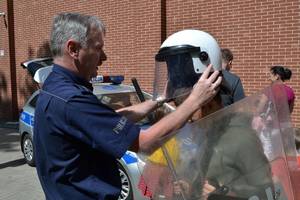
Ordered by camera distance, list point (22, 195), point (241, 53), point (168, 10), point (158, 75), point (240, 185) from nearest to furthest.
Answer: point (240, 185) < point (158, 75) < point (22, 195) < point (241, 53) < point (168, 10)

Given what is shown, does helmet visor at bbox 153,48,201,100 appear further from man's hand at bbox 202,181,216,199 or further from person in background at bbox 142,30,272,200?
man's hand at bbox 202,181,216,199

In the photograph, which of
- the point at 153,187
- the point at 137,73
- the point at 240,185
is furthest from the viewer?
the point at 137,73

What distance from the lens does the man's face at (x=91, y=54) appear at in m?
2.12

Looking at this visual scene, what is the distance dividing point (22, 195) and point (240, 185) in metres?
6.06

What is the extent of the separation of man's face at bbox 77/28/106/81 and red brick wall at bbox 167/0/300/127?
715cm

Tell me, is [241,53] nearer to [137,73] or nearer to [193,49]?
[137,73]

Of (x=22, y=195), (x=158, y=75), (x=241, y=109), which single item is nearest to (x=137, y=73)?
(x=22, y=195)

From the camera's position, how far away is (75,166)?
2062mm

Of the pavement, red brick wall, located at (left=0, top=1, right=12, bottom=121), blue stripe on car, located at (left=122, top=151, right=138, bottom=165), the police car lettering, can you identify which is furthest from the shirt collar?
red brick wall, located at (left=0, top=1, right=12, bottom=121)

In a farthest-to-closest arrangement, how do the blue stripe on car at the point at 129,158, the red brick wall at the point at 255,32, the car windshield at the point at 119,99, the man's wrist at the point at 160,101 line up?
1. the red brick wall at the point at 255,32
2. the car windshield at the point at 119,99
3. the blue stripe on car at the point at 129,158
4. the man's wrist at the point at 160,101

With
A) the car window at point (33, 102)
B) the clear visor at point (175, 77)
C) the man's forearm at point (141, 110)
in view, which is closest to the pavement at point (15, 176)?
the car window at point (33, 102)

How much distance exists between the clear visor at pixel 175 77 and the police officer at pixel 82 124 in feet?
1.00

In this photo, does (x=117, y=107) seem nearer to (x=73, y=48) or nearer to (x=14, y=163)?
(x=14, y=163)

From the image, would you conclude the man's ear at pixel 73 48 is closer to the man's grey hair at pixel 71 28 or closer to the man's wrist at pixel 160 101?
the man's grey hair at pixel 71 28
